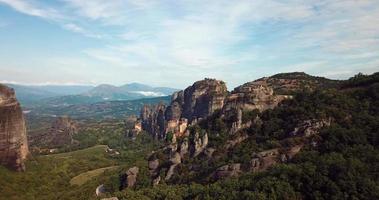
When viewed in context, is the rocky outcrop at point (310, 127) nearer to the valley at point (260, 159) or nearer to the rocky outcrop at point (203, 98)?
the valley at point (260, 159)

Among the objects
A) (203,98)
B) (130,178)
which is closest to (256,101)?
(130,178)

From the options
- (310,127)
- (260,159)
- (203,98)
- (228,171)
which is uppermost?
(203,98)

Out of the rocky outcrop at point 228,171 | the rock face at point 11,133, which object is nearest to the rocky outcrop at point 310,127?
the rocky outcrop at point 228,171

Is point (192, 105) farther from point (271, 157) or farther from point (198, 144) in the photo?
point (271, 157)

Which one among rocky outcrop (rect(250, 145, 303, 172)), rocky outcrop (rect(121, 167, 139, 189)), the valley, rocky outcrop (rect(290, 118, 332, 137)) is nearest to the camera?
the valley

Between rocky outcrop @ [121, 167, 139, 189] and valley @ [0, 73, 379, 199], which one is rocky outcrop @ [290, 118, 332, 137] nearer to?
valley @ [0, 73, 379, 199]

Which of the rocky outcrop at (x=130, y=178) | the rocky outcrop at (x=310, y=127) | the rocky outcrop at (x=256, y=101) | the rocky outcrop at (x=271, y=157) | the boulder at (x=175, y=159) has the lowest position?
the rocky outcrop at (x=130, y=178)

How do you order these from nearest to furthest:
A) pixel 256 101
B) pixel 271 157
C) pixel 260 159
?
1. pixel 271 157
2. pixel 260 159
3. pixel 256 101

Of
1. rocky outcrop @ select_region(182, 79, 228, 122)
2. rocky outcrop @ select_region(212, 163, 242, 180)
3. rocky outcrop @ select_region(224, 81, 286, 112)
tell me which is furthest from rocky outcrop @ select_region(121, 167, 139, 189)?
rocky outcrop @ select_region(182, 79, 228, 122)

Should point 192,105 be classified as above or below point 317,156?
above
